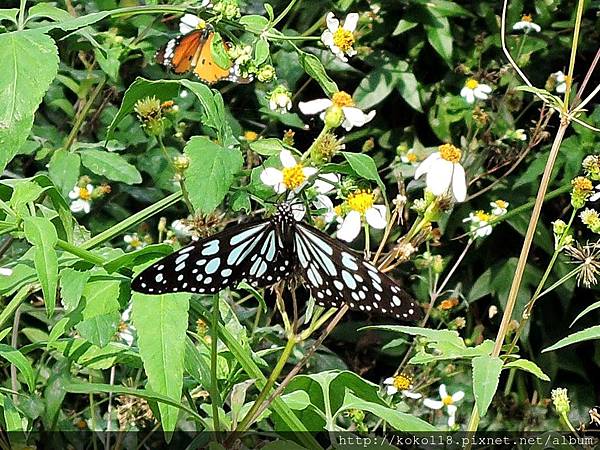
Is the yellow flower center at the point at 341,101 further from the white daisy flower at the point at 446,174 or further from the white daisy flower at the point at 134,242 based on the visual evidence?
the white daisy flower at the point at 134,242

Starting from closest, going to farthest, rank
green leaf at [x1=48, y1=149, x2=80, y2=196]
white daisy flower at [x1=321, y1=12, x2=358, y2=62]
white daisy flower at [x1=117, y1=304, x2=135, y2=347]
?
white daisy flower at [x1=321, y1=12, x2=358, y2=62]
white daisy flower at [x1=117, y1=304, x2=135, y2=347]
green leaf at [x1=48, y1=149, x2=80, y2=196]

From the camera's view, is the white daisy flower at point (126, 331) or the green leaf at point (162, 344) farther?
the white daisy flower at point (126, 331)

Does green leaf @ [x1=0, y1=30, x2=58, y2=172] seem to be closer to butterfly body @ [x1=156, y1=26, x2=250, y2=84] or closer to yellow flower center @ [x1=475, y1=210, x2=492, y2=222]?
butterfly body @ [x1=156, y1=26, x2=250, y2=84]

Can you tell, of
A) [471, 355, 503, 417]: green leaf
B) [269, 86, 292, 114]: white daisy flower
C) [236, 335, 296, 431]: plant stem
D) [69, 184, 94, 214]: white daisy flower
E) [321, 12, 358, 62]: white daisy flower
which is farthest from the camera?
[69, 184, 94, 214]: white daisy flower

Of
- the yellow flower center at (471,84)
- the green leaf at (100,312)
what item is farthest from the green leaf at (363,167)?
the yellow flower center at (471,84)

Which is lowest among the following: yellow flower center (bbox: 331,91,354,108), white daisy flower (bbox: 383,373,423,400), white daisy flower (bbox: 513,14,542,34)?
white daisy flower (bbox: 383,373,423,400)

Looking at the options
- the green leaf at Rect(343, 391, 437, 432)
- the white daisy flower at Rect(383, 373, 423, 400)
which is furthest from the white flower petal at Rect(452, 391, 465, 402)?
the green leaf at Rect(343, 391, 437, 432)

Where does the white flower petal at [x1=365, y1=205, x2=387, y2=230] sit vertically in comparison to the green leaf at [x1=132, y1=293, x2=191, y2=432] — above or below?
above

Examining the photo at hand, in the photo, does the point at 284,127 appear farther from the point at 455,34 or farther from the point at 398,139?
A: the point at 455,34

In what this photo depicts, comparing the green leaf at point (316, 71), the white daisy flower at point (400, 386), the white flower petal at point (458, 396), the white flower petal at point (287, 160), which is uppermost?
the green leaf at point (316, 71)
